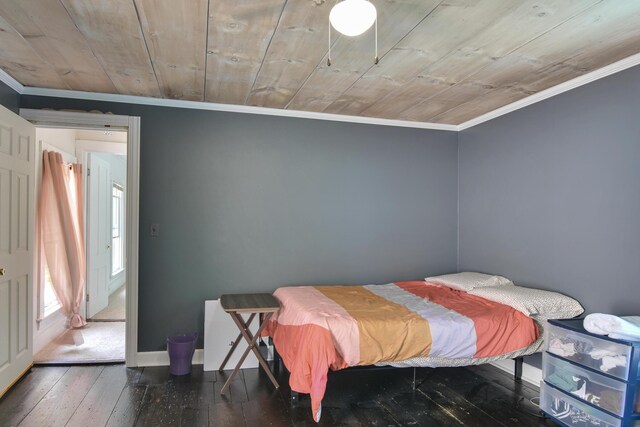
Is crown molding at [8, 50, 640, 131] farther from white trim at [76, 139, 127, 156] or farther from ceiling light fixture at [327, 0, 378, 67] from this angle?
ceiling light fixture at [327, 0, 378, 67]

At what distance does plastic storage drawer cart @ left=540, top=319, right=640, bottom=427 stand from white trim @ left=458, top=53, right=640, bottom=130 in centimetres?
168

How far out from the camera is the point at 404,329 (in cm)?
255

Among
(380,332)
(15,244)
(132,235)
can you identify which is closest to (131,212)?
(132,235)

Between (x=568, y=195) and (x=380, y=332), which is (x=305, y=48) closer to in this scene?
(x=380, y=332)

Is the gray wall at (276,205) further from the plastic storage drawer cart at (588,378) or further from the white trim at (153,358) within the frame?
the plastic storage drawer cart at (588,378)

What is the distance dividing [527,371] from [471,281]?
0.81 meters

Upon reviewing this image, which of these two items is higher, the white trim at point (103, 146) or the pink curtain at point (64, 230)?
the white trim at point (103, 146)

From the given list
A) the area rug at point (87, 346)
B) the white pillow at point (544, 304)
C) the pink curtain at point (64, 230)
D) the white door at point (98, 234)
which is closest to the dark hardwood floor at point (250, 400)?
the area rug at point (87, 346)

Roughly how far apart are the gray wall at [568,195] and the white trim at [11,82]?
4.04m

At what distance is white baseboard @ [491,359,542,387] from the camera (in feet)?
9.96

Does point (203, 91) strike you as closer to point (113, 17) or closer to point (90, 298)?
point (113, 17)

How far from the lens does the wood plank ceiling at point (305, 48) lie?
75.2 inches

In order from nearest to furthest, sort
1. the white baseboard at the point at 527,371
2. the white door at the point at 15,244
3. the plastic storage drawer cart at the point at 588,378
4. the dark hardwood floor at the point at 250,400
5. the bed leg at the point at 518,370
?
the plastic storage drawer cart at the point at 588,378
the dark hardwood floor at the point at 250,400
the white door at the point at 15,244
the white baseboard at the point at 527,371
the bed leg at the point at 518,370

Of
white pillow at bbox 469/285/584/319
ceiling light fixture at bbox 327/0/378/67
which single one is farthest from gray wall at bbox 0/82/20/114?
white pillow at bbox 469/285/584/319
